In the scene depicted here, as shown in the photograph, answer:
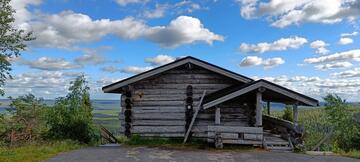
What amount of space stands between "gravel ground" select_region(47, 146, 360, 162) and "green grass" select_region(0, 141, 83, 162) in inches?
25.1

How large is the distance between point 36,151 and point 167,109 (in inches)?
278

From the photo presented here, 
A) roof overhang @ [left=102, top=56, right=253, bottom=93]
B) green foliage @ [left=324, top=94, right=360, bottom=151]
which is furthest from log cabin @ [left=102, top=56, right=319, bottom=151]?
green foliage @ [left=324, top=94, right=360, bottom=151]

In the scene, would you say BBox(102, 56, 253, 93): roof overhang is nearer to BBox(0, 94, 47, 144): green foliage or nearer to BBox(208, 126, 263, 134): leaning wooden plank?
BBox(208, 126, 263, 134): leaning wooden plank

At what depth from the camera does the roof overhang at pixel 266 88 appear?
60.4 feet

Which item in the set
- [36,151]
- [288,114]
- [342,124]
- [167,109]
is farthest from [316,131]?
[36,151]

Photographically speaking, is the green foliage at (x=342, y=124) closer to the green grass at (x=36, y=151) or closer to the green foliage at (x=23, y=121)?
the green grass at (x=36, y=151)

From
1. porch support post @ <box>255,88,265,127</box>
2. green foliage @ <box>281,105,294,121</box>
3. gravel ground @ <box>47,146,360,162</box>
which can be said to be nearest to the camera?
gravel ground @ <box>47,146,360,162</box>

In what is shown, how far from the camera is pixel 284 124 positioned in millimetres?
20594

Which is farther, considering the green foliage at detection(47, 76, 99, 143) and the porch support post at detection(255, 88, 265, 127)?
the green foliage at detection(47, 76, 99, 143)

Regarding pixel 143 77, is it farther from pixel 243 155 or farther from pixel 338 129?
pixel 338 129

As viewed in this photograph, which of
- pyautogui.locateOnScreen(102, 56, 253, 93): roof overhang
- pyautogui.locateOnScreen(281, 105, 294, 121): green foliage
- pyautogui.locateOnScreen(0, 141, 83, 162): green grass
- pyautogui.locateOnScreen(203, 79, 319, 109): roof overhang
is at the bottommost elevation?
pyautogui.locateOnScreen(0, 141, 83, 162): green grass

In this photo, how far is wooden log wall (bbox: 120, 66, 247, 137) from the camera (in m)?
21.2

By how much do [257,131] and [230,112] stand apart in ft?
10.0

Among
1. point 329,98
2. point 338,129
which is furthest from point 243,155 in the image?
point 329,98
